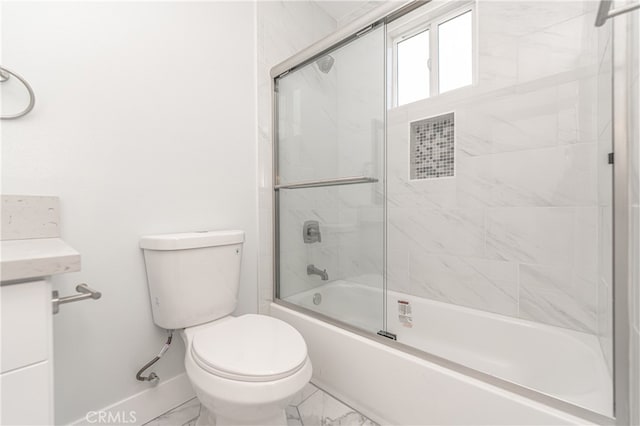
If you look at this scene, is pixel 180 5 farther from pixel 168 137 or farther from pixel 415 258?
pixel 415 258

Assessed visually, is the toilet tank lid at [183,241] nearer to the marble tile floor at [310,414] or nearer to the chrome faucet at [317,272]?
the chrome faucet at [317,272]

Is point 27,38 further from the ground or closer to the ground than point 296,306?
further from the ground

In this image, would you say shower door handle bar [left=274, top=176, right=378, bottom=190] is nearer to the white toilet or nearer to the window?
the white toilet

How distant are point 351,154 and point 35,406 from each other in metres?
1.21

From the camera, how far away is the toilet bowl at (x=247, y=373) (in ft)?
2.70

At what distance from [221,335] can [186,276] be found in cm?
28

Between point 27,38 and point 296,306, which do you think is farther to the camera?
point 296,306

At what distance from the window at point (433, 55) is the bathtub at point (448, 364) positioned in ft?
4.13

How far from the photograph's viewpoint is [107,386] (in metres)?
1.11

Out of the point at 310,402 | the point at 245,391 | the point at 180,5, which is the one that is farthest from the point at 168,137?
the point at 310,402

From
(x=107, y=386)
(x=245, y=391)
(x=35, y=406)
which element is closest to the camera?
(x=35, y=406)

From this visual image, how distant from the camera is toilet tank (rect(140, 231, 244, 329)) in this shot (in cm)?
113

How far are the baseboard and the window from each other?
1.94 m

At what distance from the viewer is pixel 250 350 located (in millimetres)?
948
